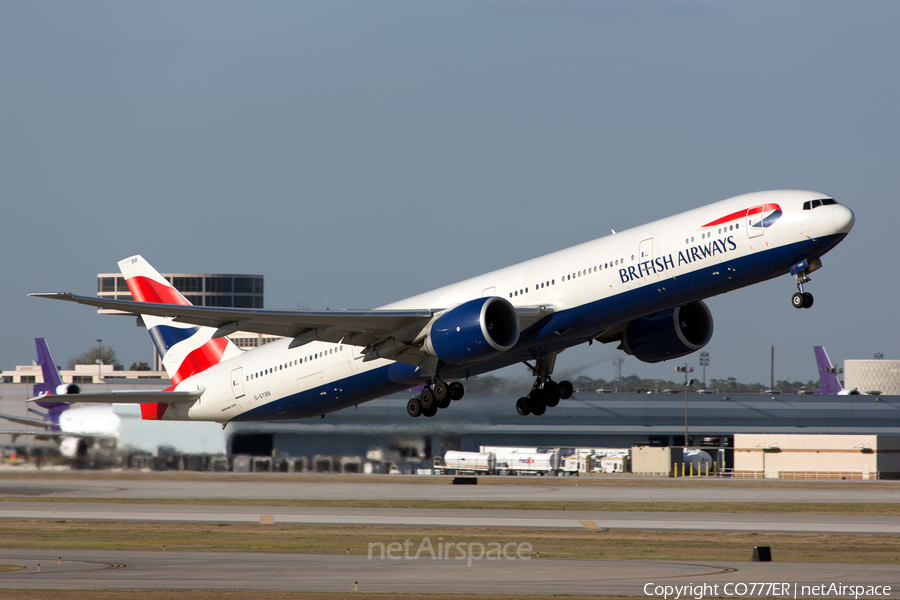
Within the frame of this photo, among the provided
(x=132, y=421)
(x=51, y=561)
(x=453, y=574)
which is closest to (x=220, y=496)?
(x=132, y=421)

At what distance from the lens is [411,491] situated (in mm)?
56156

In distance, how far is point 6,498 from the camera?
170 ft

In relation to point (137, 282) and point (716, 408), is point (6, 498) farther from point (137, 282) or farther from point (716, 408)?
point (716, 408)

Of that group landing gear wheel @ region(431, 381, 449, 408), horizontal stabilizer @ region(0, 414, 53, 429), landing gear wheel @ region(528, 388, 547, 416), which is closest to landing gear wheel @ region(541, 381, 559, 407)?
landing gear wheel @ region(528, 388, 547, 416)

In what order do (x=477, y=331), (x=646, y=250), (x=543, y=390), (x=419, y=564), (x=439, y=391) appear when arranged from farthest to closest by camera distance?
(x=543, y=390), (x=439, y=391), (x=477, y=331), (x=646, y=250), (x=419, y=564)

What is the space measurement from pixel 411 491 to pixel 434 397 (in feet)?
69.7

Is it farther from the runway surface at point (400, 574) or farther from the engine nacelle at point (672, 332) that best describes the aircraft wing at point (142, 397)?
the engine nacelle at point (672, 332)

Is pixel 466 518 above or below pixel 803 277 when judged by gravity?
below

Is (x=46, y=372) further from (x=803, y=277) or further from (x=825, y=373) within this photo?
(x=825, y=373)

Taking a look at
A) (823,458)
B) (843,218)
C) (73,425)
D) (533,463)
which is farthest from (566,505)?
(823,458)

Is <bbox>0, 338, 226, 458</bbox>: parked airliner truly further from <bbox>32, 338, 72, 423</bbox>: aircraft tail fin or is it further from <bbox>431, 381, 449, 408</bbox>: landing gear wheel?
<bbox>431, 381, 449, 408</bbox>: landing gear wheel

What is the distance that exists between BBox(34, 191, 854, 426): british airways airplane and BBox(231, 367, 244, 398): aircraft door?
0.06 metres

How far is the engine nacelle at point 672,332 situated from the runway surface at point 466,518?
25.7ft

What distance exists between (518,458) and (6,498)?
37.6 metres
